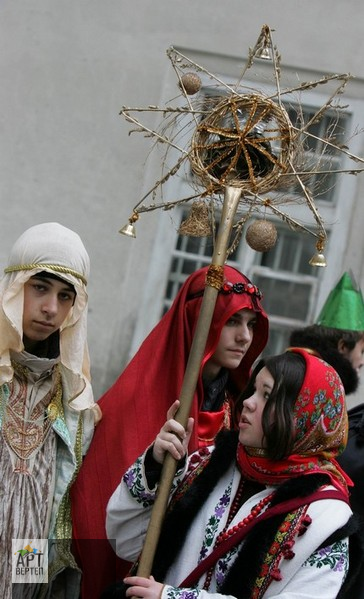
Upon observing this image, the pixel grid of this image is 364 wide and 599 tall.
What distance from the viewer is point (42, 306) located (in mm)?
3742

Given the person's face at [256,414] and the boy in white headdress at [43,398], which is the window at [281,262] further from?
the person's face at [256,414]

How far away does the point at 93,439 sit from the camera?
154 inches

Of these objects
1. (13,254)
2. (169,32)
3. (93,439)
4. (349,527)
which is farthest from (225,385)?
(169,32)

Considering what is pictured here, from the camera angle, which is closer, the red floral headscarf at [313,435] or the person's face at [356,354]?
the red floral headscarf at [313,435]

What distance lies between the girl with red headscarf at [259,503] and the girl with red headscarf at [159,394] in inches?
15.0

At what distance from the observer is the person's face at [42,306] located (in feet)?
12.3

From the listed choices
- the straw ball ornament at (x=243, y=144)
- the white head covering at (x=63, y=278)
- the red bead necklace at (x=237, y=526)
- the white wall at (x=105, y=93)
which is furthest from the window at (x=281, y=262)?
the red bead necklace at (x=237, y=526)

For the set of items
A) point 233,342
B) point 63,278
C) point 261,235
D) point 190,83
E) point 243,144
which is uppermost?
point 190,83

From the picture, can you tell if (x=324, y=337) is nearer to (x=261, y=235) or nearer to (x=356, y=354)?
(x=356, y=354)

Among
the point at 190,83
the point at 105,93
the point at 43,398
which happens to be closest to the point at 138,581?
the point at 43,398

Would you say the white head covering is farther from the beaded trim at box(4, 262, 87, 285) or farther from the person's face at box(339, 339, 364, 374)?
the person's face at box(339, 339, 364, 374)

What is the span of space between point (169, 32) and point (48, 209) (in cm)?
123

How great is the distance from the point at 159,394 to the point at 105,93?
132 inches

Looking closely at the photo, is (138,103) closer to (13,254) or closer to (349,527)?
(13,254)
